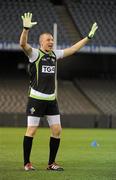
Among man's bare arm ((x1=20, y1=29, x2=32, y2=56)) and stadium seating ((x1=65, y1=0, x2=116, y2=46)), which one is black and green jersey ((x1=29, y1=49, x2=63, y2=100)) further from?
stadium seating ((x1=65, y1=0, x2=116, y2=46))

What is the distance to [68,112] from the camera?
92.1ft

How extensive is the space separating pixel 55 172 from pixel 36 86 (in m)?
1.31

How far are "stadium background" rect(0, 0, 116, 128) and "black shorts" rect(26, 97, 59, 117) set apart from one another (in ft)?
56.5

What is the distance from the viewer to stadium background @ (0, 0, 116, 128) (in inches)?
1123

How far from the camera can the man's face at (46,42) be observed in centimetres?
916

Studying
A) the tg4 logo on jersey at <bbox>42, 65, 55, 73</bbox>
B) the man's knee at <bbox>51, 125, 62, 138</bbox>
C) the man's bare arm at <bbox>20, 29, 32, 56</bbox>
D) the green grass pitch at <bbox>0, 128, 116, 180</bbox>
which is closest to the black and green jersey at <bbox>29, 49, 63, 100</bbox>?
the tg4 logo on jersey at <bbox>42, 65, 55, 73</bbox>

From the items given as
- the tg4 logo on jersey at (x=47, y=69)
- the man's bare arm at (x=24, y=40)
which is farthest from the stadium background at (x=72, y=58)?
the man's bare arm at (x=24, y=40)

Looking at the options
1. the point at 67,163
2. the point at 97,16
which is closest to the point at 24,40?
the point at 67,163

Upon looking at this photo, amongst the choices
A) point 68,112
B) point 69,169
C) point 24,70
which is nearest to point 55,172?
point 69,169

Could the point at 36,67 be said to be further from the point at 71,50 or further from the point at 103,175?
the point at 103,175

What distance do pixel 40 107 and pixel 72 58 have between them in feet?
75.0

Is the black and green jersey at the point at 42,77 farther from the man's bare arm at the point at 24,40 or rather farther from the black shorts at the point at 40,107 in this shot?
the man's bare arm at the point at 24,40

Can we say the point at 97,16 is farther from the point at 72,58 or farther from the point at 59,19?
the point at 72,58

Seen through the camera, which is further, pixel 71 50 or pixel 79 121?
pixel 79 121
